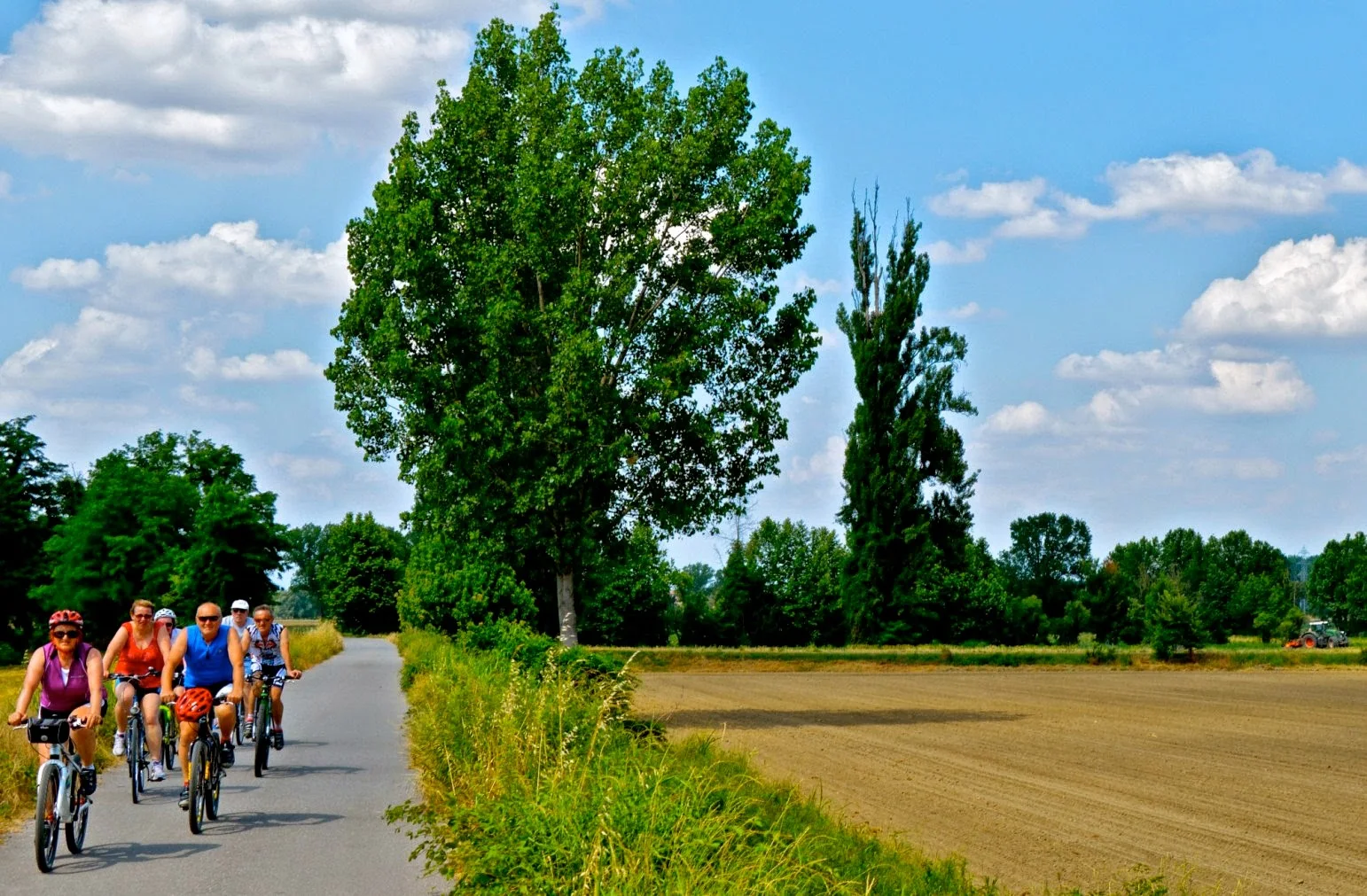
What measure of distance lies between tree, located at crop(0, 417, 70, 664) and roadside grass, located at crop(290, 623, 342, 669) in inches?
1010

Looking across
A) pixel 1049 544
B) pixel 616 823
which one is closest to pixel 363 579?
pixel 1049 544

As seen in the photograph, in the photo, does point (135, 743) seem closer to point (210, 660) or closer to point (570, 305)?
point (210, 660)

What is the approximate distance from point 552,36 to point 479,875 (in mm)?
24393

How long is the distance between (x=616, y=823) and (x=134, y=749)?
7.80m

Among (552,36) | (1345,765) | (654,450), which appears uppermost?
(552,36)

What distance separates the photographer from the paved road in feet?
34.2

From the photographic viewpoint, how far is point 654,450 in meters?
30.7

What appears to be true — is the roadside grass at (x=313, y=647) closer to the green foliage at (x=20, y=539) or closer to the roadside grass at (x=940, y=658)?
the roadside grass at (x=940, y=658)

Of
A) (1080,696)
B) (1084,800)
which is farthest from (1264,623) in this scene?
(1084,800)

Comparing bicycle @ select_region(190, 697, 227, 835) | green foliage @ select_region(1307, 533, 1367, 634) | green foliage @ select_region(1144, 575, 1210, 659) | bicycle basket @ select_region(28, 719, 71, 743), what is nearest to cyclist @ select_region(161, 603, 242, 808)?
bicycle @ select_region(190, 697, 227, 835)

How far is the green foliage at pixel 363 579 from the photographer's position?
119875 millimetres

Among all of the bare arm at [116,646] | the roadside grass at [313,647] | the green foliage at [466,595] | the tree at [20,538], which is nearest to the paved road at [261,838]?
the bare arm at [116,646]

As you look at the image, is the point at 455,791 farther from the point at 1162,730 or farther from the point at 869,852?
the point at 1162,730

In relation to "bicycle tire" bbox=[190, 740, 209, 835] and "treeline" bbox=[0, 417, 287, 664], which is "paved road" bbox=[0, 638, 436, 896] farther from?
"treeline" bbox=[0, 417, 287, 664]
